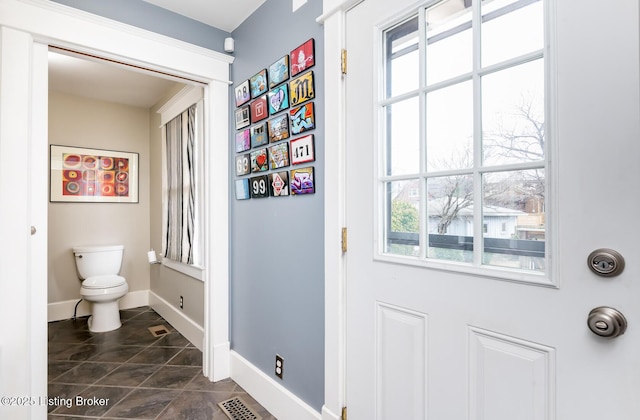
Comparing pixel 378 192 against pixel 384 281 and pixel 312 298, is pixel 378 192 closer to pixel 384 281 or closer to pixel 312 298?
pixel 384 281

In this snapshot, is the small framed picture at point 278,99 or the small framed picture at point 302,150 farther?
the small framed picture at point 278,99

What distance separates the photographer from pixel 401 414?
1.22m

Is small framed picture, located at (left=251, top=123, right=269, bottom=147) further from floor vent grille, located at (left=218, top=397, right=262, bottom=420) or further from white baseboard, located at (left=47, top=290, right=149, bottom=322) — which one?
white baseboard, located at (left=47, top=290, right=149, bottom=322)

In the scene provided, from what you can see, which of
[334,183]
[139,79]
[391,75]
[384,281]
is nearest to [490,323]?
[384,281]

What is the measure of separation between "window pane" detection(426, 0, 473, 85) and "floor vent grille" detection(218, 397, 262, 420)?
188cm

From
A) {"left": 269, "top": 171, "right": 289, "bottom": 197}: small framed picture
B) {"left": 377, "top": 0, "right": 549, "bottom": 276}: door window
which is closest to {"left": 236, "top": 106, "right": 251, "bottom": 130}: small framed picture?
{"left": 269, "top": 171, "right": 289, "bottom": 197}: small framed picture

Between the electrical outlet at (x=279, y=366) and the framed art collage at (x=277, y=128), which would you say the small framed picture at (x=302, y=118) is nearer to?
the framed art collage at (x=277, y=128)

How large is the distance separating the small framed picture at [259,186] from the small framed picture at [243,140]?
22 centimetres

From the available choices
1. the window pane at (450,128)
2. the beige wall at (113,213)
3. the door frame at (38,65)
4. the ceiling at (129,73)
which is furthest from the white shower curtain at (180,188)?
the window pane at (450,128)

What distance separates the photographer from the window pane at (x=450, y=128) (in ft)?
3.43

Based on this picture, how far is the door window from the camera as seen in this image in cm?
91

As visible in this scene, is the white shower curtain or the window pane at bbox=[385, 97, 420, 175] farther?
the white shower curtain

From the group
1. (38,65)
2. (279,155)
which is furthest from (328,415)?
(38,65)

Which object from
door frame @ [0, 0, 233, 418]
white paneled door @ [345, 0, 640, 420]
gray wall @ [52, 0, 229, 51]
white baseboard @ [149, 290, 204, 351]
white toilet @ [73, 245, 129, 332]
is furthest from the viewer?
white toilet @ [73, 245, 129, 332]
